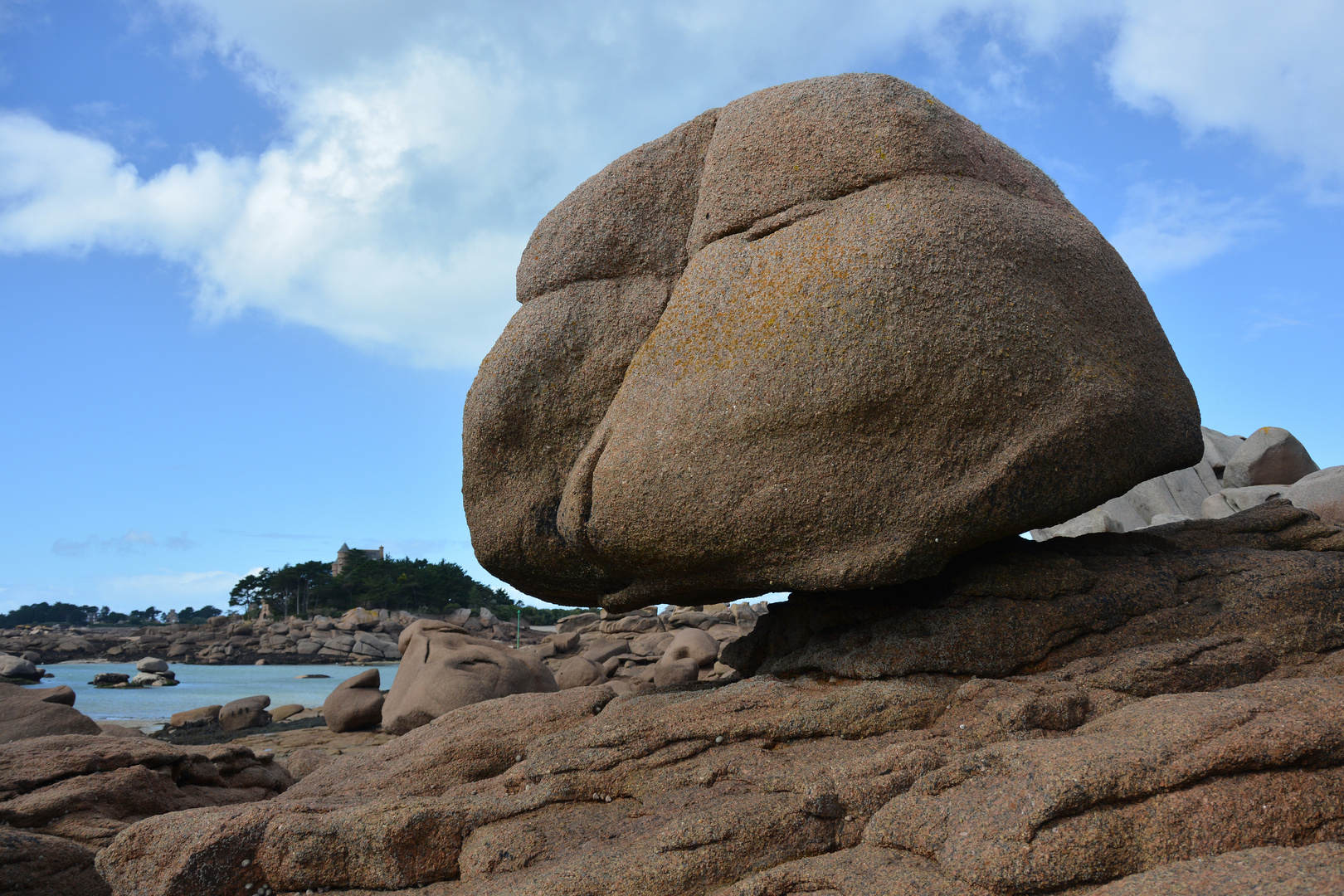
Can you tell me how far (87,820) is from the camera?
606cm

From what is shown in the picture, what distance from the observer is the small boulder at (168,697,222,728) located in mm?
15815

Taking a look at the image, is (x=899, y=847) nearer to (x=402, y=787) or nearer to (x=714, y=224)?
(x=402, y=787)

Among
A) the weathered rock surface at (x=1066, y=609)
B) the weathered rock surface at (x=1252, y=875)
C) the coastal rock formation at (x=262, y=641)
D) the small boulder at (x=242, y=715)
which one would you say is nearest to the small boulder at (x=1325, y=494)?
the weathered rock surface at (x=1066, y=609)

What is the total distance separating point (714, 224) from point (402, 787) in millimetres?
4228

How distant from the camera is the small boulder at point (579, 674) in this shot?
635 inches

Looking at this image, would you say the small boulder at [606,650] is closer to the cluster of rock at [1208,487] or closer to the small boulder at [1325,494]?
the cluster of rock at [1208,487]

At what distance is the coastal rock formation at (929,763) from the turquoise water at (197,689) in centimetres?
1110

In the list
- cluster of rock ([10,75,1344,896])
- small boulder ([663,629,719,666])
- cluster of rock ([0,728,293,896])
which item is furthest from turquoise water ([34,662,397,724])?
cluster of rock ([10,75,1344,896])

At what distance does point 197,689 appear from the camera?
3183 centimetres

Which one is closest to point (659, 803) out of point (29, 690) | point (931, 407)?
point (931, 407)

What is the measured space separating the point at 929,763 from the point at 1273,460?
16495 millimetres

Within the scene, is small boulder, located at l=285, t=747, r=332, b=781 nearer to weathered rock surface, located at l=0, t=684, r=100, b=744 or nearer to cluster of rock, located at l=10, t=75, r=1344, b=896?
weathered rock surface, located at l=0, t=684, r=100, b=744

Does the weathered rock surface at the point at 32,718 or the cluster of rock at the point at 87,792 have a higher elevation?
the weathered rock surface at the point at 32,718

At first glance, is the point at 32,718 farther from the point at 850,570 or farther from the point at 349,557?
the point at 349,557
